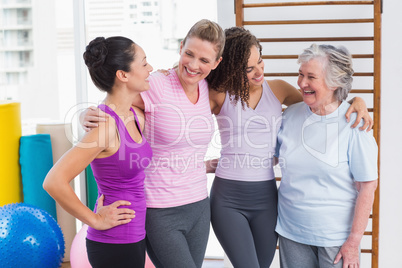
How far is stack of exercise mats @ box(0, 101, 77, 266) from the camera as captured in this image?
121 inches

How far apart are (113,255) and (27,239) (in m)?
0.99

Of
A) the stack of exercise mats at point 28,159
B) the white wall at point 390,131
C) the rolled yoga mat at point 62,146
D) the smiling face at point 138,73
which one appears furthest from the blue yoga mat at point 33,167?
the smiling face at point 138,73

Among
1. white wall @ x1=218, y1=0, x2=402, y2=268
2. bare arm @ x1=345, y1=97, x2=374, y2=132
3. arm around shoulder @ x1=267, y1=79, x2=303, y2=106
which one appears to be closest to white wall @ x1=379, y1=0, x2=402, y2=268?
white wall @ x1=218, y1=0, x2=402, y2=268

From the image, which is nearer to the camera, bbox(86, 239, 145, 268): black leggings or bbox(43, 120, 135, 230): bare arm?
bbox(43, 120, 135, 230): bare arm

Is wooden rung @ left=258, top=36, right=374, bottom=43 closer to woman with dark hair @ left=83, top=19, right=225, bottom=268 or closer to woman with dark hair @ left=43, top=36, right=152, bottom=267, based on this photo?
woman with dark hair @ left=83, top=19, right=225, bottom=268

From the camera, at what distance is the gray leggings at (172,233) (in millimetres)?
1843

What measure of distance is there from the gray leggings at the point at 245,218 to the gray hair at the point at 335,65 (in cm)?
51

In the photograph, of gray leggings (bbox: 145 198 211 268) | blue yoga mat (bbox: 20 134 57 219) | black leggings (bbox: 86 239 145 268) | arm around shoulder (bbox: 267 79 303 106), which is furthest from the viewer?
blue yoga mat (bbox: 20 134 57 219)

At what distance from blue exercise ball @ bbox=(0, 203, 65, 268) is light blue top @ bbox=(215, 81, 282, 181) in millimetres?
1096

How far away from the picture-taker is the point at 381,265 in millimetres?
3154

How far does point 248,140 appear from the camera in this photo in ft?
6.75

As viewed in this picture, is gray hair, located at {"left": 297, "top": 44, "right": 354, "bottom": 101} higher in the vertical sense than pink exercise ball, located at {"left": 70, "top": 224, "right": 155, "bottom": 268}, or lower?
higher

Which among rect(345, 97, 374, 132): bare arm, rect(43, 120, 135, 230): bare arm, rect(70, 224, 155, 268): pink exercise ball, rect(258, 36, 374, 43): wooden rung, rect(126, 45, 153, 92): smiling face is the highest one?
rect(258, 36, 374, 43): wooden rung

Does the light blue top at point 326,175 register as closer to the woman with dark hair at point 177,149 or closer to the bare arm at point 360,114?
the bare arm at point 360,114
